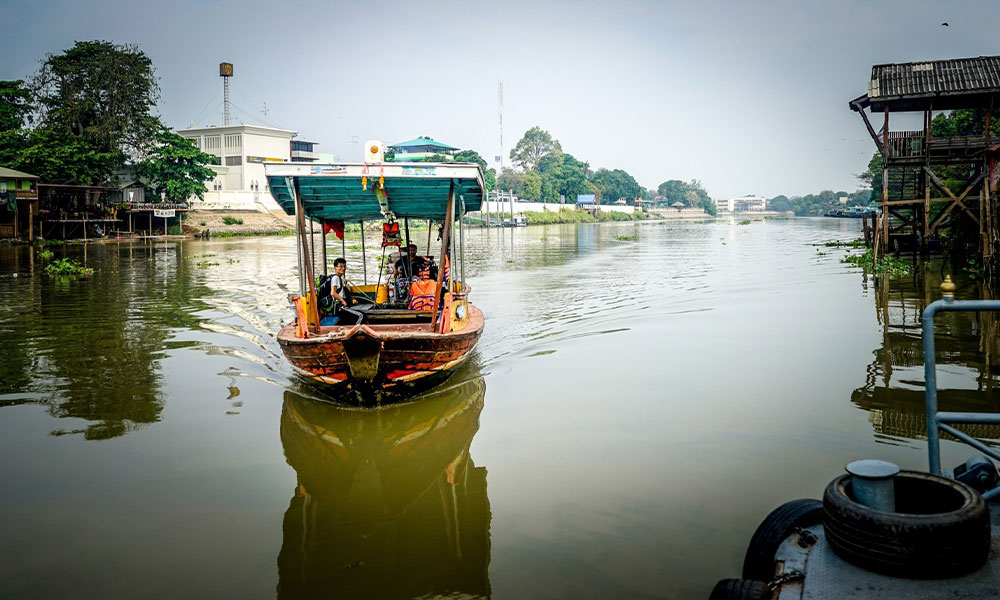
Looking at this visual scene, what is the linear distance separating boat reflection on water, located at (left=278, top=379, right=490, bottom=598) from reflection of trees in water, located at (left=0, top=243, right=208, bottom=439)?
2223 mm

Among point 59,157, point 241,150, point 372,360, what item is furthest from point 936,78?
point 241,150

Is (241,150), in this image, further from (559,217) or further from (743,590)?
Answer: (743,590)

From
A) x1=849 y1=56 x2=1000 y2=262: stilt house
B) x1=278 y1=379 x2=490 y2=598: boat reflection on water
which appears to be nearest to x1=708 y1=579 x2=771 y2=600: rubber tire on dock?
x1=278 y1=379 x2=490 y2=598: boat reflection on water

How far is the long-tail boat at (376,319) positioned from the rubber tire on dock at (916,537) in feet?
16.6

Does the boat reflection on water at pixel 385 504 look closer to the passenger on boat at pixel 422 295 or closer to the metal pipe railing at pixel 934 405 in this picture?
the passenger on boat at pixel 422 295

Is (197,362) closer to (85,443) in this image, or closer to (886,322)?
(85,443)

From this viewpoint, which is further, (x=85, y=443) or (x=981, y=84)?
(x=981, y=84)

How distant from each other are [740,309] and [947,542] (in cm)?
1216

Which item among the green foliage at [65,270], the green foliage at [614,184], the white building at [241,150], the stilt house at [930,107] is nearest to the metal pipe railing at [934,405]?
the stilt house at [930,107]

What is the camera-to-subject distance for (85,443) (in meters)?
6.93

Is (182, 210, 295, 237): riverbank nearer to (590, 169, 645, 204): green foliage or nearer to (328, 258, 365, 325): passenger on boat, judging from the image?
(328, 258, 365, 325): passenger on boat

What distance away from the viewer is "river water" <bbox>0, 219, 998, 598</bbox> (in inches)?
180

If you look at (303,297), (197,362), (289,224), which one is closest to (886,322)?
(303,297)

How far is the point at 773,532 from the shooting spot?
388cm
